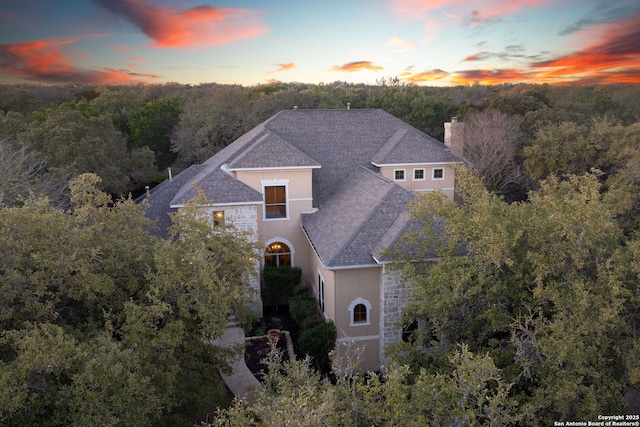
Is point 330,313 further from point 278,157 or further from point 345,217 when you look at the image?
point 278,157

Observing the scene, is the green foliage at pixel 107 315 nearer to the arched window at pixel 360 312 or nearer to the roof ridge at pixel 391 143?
the arched window at pixel 360 312

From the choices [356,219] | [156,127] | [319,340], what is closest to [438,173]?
[356,219]

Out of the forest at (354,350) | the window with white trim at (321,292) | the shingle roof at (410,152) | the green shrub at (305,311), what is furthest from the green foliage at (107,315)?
the shingle roof at (410,152)

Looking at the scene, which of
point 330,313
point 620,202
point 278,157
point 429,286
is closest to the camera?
point 429,286

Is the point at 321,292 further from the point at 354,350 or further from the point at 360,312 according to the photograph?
the point at 354,350

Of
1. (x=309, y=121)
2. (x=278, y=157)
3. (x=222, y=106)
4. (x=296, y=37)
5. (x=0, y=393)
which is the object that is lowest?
(x=0, y=393)

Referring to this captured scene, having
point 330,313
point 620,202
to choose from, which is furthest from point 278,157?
point 620,202

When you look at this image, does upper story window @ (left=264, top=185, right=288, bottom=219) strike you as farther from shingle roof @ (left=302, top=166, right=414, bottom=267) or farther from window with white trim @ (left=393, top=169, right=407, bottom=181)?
window with white trim @ (left=393, top=169, right=407, bottom=181)
